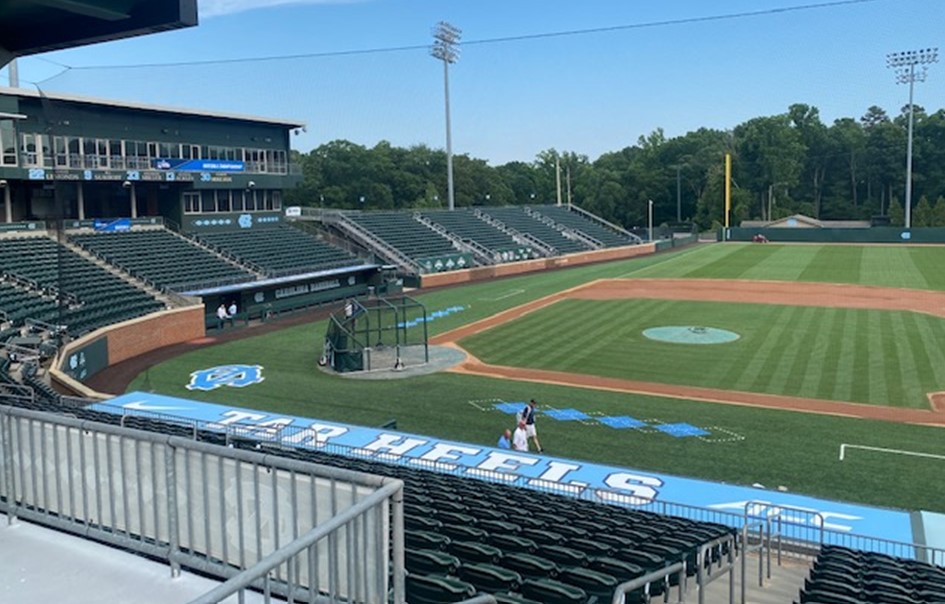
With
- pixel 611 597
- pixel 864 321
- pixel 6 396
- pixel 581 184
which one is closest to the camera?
pixel 611 597

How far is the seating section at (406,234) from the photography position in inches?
2245

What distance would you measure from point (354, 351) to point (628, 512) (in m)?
16.3

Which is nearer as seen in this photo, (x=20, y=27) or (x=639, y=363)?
(x=20, y=27)

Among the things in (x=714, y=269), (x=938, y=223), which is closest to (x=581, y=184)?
(x=938, y=223)

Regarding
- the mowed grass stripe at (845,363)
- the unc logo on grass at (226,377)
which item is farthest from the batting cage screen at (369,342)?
the mowed grass stripe at (845,363)

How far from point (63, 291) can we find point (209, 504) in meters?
27.5

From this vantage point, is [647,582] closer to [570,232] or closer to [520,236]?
[520,236]

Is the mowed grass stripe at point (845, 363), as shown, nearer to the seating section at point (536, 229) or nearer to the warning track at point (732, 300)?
the warning track at point (732, 300)

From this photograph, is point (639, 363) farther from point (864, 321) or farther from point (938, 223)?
point (938, 223)

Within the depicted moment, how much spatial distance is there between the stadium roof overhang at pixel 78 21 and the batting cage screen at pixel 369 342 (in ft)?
58.4

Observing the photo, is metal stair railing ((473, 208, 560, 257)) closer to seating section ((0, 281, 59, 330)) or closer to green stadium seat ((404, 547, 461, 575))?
seating section ((0, 281, 59, 330))

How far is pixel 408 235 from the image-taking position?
60.1 metres

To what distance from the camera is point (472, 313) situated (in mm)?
39875

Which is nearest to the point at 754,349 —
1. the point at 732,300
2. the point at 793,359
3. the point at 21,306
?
the point at 793,359
